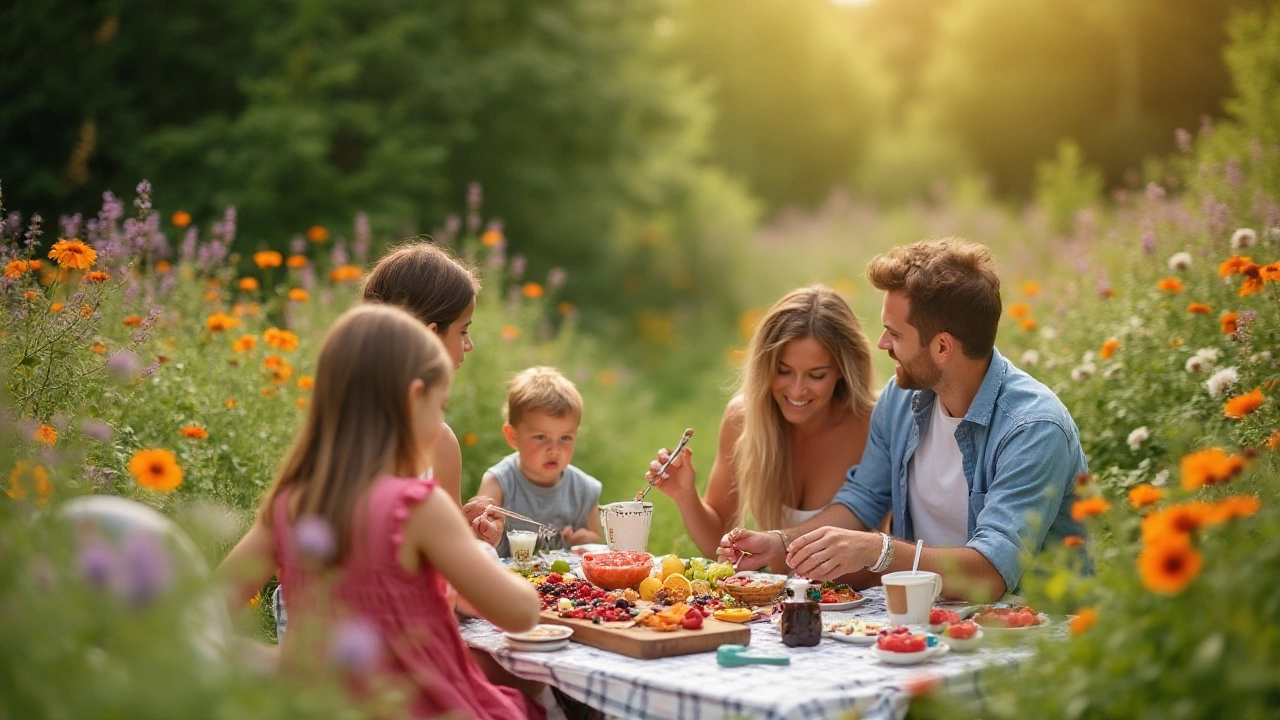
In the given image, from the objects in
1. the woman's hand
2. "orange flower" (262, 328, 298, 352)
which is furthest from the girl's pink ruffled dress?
"orange flower" (262, 328, 298, 352)

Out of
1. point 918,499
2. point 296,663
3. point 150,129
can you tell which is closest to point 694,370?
point 150,129

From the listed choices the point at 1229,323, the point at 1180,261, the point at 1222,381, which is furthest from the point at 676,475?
the point at 1180,261

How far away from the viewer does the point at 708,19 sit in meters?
25.9

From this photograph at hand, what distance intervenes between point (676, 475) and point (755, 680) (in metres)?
1.55

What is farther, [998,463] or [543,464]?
[543,464]

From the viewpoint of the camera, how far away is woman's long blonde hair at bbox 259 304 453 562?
236cm

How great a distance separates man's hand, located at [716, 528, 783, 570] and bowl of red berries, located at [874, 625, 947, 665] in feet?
2.71

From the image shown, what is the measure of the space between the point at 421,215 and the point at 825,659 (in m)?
10.1

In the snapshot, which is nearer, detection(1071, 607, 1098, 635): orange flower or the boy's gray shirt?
detection(1071, 607, 1098, 635): orange flower

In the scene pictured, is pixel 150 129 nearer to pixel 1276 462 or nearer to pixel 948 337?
pixel 948 337

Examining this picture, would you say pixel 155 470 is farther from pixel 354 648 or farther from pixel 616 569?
pixel 616 569

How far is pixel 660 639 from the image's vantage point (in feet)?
8.46

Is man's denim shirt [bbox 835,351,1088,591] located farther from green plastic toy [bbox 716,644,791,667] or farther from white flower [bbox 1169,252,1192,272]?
white flower [bbox 1169,252,1192,272]

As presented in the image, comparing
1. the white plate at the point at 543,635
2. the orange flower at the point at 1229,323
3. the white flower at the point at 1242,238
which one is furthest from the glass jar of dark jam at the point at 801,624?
the white flower at the point at 1242,238
